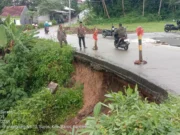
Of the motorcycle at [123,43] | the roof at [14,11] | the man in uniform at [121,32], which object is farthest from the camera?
the roof at [14,11]

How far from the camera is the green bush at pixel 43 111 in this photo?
8.87m

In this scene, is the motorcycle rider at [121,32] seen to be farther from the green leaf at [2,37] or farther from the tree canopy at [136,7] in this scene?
the tree canopy at [136,7]

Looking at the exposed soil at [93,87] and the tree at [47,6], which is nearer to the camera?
Result: the exposed soil at [93,87]

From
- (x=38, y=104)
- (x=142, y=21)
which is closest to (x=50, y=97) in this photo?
(x=38, y=104)

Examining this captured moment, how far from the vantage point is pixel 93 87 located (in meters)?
10.4

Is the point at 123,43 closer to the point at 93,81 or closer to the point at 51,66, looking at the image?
the point at 51,66

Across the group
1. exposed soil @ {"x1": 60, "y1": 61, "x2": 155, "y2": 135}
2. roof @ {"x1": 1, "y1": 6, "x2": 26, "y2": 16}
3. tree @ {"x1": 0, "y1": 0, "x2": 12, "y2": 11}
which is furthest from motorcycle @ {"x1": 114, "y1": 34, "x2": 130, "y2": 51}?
tree @ {"x1": 0, "y1": 0, "x2": 12, "y2": 11}

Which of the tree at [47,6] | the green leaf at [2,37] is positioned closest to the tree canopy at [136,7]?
the tree at [47,6]

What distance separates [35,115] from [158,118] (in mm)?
6927

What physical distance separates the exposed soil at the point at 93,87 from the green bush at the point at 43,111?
0.36m

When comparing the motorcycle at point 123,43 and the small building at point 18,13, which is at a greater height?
the small building at point 18,13

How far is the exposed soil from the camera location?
358 inches

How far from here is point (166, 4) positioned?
140 feet

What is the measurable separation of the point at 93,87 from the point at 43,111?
2.14 meters
